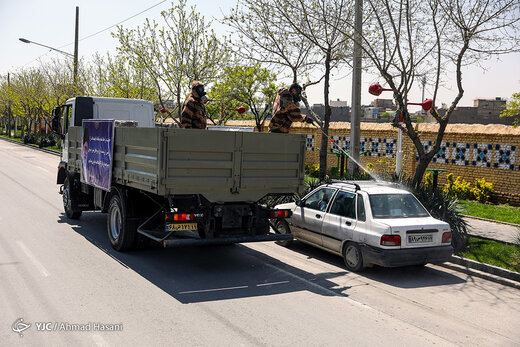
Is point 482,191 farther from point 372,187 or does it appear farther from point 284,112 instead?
point 284,112

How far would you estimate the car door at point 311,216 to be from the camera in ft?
32.3

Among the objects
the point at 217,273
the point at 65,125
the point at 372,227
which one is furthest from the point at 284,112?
the point at 65,125

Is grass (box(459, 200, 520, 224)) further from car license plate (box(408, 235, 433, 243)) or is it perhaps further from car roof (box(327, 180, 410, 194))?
car license plate (box(408, 235, 433, 243))

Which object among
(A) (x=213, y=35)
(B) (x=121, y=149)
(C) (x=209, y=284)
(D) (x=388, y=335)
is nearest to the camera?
(D) (x=388, y=335)

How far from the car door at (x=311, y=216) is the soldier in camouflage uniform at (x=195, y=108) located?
2542 millimetres

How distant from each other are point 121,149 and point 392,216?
4.77 m

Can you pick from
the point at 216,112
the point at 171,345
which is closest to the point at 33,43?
the point at 216,112

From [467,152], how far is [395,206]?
1049 cm

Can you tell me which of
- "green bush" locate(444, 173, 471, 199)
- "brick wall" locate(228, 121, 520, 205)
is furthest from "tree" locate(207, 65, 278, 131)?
"green bush" locate(444, 173, 471, 199)

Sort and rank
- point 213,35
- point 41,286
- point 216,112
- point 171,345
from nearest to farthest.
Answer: point 171,345, point 41,286, point 213,35, point 216,112

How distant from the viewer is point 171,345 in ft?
18.1

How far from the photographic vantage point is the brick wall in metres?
17.0

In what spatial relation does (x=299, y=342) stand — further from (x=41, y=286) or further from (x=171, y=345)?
(x=41, y=286)

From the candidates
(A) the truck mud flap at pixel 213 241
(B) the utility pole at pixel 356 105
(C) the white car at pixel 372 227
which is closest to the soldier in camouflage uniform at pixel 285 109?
(C) the white car at pixel 372 227
